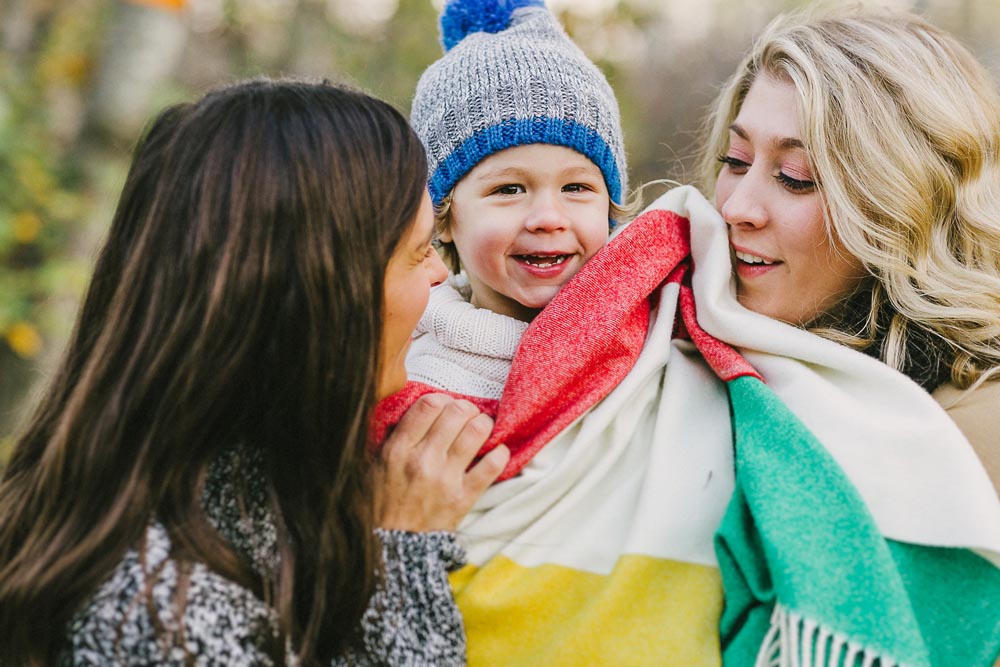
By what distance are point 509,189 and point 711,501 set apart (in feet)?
3.11

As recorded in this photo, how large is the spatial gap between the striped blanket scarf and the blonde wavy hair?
255 mm

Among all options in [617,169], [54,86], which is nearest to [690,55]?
[54,86]

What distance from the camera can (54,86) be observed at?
6.16 m

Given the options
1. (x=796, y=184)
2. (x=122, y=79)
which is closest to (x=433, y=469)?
(x=796, y=184)

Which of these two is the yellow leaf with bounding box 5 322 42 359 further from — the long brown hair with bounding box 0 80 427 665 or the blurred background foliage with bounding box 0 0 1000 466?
the long brown hair with bounding box 0 80 427 665

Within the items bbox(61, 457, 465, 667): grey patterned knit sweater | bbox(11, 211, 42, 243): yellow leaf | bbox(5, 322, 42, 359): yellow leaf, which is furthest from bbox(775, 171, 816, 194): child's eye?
bbox(11, 211, 42, 243): yellow leaf

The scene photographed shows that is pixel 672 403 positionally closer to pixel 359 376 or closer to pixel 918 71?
pixel 359 376

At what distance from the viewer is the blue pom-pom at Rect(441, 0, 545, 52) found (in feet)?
8.39

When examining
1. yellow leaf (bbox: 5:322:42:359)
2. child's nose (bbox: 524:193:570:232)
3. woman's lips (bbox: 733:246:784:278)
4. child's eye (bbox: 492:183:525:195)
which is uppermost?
child's eye (bbox: 492:183:525:195)

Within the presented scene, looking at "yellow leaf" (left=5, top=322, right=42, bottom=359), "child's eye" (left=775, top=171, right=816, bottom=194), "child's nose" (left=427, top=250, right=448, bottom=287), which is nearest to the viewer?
"child's nose" (left=427, top=250, right=448, bottom=287)

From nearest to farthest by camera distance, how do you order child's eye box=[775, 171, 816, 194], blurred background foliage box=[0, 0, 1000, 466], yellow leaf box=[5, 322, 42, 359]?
child's eye box=[775, 171, 816, 194]
blurred background foliage box=[0, 0, 1000, 466]
yellow leaf box=[5, 322, 42, 359]

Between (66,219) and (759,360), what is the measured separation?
4211 mm

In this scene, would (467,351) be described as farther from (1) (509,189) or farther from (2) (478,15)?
(2) (478,15)

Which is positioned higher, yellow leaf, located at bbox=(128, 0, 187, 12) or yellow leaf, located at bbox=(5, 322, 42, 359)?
yellow leaf, located at bbox=(128, 0, 187, 12)
